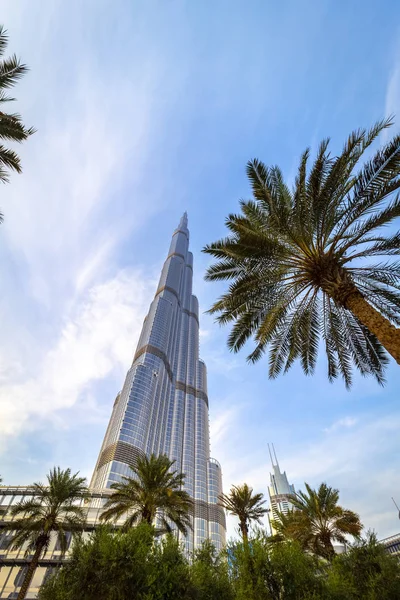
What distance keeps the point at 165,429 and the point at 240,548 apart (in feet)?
429

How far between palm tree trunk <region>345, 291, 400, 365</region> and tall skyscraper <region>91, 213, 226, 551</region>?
90708mm

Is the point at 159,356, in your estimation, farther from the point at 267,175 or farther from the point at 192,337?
the point at 267,175

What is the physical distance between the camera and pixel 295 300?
1195 centimetres

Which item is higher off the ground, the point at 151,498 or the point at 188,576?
the point at 151,498

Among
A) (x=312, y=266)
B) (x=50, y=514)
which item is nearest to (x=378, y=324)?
(x=312, y=266)

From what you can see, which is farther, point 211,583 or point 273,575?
point 211,583

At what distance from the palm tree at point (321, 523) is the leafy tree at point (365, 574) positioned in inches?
197

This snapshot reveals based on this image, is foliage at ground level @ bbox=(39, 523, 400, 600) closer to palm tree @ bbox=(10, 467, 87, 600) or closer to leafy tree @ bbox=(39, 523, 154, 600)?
leafy tree @ bbox=(39, 523, 154, 600)

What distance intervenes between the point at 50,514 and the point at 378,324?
24934 millimetres

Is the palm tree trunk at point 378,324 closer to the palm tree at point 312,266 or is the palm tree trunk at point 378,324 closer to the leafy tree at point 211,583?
the palm tree at point 312,266

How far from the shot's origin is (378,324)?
301 inches

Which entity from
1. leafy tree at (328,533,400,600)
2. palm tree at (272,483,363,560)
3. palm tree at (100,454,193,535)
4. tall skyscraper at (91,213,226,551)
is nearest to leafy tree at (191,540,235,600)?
leafy tree at (328,533,400,600)

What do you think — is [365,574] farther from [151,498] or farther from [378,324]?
[378,324]

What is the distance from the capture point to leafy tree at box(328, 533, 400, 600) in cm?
1330
